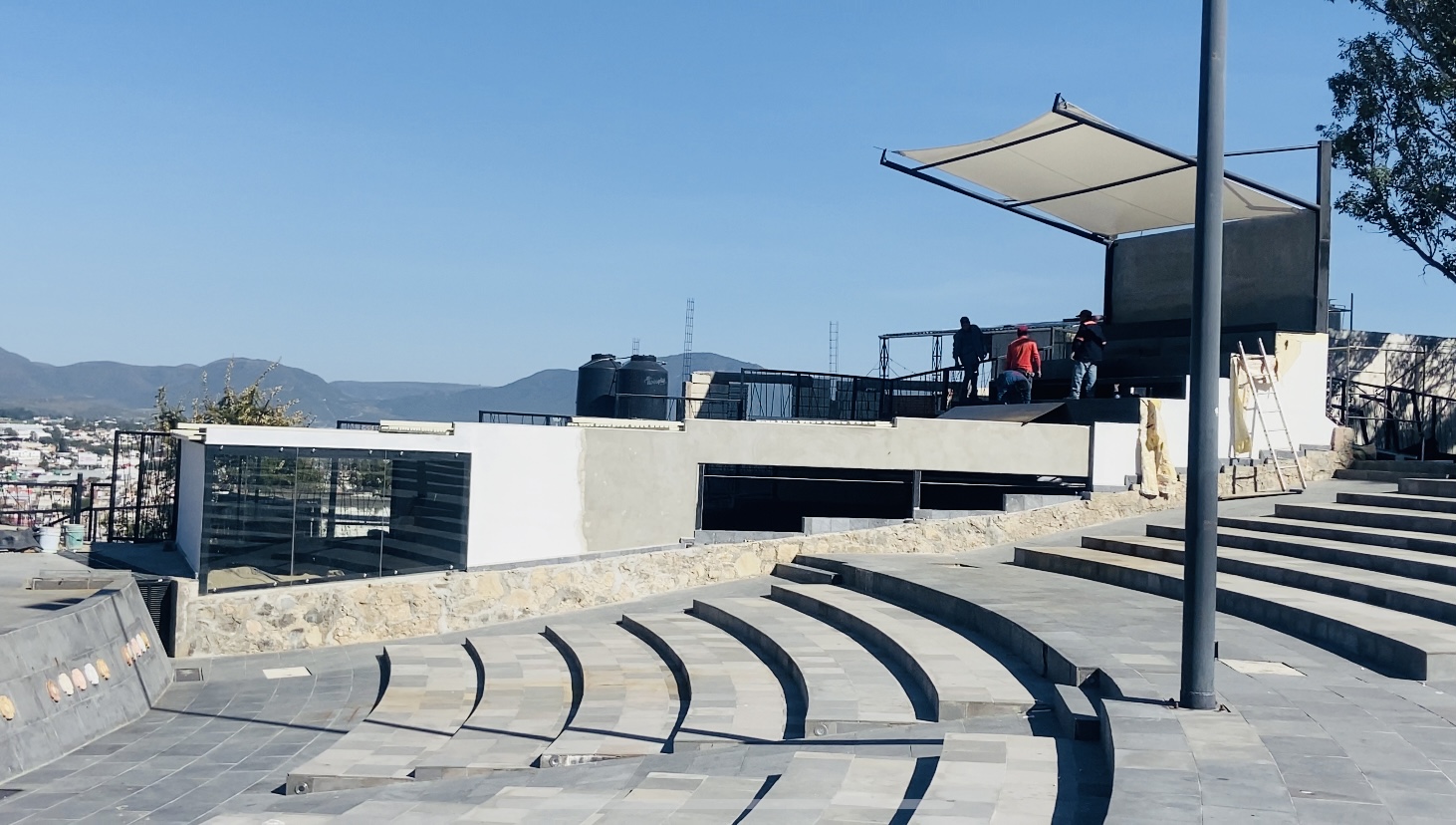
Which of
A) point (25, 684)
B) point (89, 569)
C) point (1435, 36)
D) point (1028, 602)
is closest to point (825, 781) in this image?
point (1028, 602)

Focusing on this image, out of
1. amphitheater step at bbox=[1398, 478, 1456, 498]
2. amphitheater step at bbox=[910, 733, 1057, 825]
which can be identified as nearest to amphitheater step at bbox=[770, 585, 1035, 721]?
amphitheater step at bbox=[910, 733, 1057, 825]

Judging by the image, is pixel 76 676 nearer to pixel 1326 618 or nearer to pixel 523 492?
pixel 523 492

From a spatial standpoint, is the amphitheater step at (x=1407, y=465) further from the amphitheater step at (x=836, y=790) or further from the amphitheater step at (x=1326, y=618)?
the amphitheater step at (x=836, y=790)

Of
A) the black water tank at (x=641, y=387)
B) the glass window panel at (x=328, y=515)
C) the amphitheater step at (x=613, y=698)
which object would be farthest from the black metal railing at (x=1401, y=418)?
the glass window panel at (x=328, y=515)

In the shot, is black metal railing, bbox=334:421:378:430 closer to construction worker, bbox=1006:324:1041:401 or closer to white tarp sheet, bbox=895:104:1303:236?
white tarp sheet, bbox=895:104:1303:236

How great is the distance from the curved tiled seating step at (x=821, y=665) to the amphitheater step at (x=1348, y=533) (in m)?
5.51

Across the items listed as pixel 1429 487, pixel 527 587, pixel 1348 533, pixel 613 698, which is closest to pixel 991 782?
pixel 613 698

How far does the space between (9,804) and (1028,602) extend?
831 cm

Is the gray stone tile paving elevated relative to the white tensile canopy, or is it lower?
lower

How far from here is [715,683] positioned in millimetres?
9977

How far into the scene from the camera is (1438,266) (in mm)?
24547

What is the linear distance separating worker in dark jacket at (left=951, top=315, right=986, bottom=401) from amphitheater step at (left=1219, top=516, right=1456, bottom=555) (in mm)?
7517

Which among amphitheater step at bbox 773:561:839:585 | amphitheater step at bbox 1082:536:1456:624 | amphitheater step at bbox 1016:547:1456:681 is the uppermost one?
amphitheater step at bbox 1082:536:1456:624

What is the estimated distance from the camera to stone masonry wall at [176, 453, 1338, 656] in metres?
13.1
